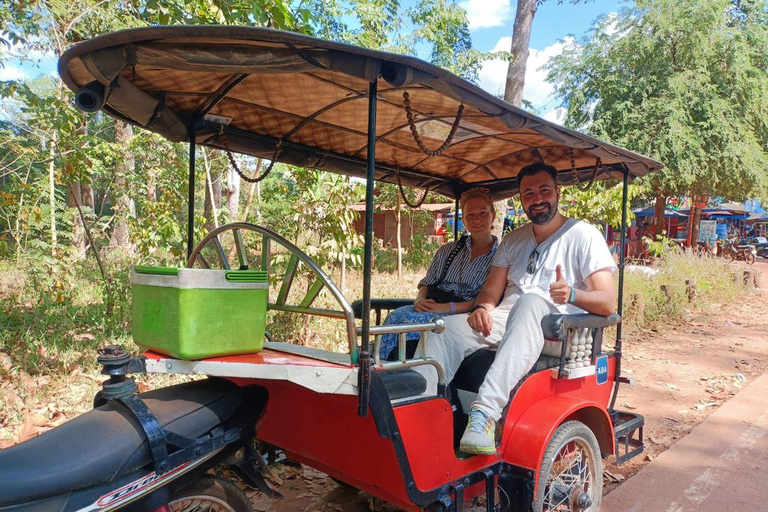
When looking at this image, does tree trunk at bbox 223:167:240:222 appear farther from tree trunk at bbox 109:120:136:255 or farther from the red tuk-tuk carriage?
the red tuk-tuk carriage

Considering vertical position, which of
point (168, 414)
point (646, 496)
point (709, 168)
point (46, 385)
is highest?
point (709, 168)

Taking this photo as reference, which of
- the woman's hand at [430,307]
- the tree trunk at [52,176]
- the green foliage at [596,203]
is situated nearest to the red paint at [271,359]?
the woman's hand at [430,307]

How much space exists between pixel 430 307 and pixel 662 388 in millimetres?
3462

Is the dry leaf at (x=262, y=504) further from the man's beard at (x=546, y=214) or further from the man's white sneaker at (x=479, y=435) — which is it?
the man's beard at (x=546, y=214)

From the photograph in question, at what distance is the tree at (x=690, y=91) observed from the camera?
1388 centimetres

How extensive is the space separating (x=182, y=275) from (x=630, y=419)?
3.03 metres

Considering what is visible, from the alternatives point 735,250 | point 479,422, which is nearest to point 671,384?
point 479,422

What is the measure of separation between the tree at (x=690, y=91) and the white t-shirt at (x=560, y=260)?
39.4 feet

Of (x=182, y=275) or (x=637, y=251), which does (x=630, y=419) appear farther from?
(x=637, y=251)

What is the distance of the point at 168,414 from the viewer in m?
1.91

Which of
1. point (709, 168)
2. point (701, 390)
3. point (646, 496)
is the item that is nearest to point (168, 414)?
point (646, 496)

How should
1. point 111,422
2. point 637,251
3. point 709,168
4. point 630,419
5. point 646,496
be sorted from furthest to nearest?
point 637,251 < point 709,168 < point 630,419 < point 646,496 < point 111,422

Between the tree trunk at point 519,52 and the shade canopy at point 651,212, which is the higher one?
the tree trunk at point 519,52

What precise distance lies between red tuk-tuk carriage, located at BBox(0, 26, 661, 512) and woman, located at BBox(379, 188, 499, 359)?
523 mm
